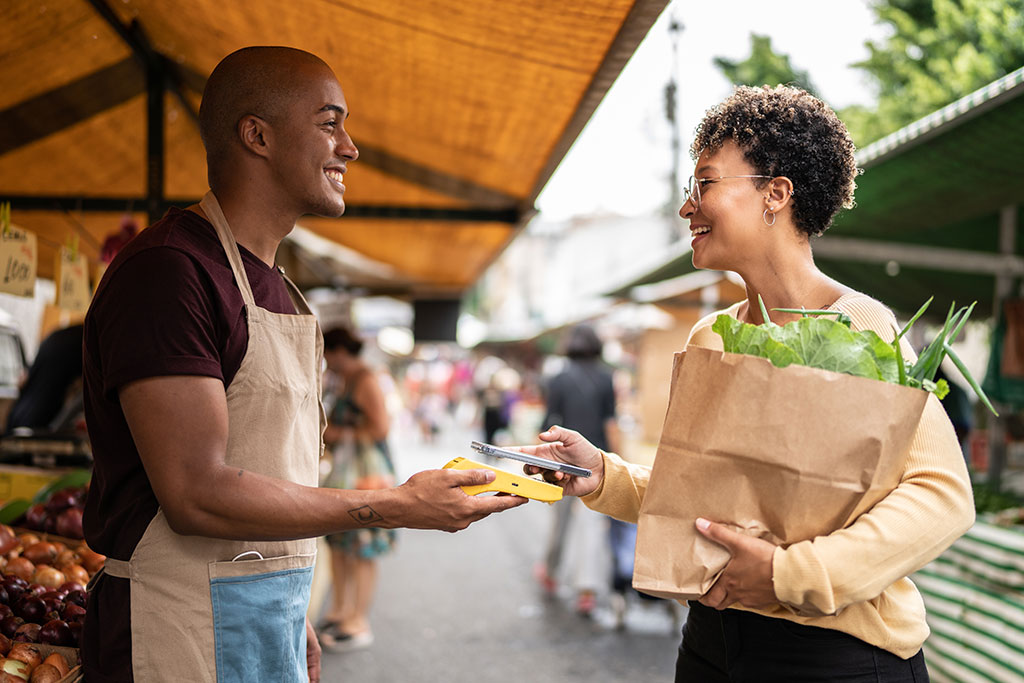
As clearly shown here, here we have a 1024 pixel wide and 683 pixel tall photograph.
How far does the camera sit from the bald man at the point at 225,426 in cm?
164

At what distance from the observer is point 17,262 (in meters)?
3.36

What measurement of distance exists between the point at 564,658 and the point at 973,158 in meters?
4.05

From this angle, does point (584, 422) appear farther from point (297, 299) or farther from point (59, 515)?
point (297, 299)

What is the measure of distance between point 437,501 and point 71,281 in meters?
3.03

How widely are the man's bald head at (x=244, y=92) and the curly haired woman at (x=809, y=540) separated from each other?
1008 millimetres

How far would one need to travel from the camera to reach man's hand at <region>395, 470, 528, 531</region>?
5.68 feet

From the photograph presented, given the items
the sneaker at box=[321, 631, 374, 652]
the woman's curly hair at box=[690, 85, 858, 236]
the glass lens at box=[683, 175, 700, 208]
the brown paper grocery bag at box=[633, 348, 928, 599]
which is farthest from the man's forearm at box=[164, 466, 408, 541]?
the sneaker at box=[321, 631, 374, 652]

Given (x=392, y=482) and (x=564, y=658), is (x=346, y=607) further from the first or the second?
(x=564, y=658)

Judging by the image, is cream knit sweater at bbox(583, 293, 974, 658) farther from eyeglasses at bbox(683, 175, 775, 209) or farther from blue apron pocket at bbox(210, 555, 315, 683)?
blue apron pocket at bbox(210, 555, 315, 683)

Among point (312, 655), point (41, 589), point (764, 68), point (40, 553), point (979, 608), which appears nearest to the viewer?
point (312, 655)

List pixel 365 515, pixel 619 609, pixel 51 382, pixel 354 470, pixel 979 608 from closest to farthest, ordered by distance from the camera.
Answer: pixel 365 515 < pixel 979 608 < pixel 51 382 < pixel 354 470 < pixel 619 609

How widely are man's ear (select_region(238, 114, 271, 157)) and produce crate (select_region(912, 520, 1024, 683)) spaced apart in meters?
4.02

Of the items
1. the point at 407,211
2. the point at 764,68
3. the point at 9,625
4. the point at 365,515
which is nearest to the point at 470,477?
the point at 365,515

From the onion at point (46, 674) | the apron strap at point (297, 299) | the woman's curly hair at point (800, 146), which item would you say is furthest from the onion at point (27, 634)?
the woman's curly hair at point (800, 146)
